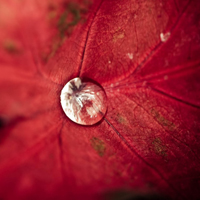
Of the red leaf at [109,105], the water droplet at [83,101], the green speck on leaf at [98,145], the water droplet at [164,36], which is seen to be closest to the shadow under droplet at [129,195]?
the red leaf at [109,105]

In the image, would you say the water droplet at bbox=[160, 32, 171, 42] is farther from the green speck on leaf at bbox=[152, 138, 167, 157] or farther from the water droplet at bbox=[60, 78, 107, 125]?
the green speck on leaf at bbox=[152, 138, 167, 157]

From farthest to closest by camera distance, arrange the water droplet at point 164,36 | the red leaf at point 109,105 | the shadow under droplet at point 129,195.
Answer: the shadow under droplet at point 129,195
the water droplet at point 164,36
the red leaf at point 109,105

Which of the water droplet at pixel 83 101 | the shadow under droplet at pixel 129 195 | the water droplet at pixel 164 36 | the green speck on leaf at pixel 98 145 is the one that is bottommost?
the shadow under droplet at pixel 129 195

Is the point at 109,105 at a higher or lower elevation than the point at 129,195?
higher

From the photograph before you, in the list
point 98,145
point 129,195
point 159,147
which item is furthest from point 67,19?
point 129,195

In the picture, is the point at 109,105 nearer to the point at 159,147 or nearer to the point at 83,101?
the point at 83,101

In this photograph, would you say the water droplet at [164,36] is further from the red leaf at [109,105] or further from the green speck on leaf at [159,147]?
the green speck on leaf at [159,147]

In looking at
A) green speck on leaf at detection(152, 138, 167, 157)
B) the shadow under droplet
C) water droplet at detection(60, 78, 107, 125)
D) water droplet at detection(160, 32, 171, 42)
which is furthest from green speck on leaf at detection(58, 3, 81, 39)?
the shadow under droplet
